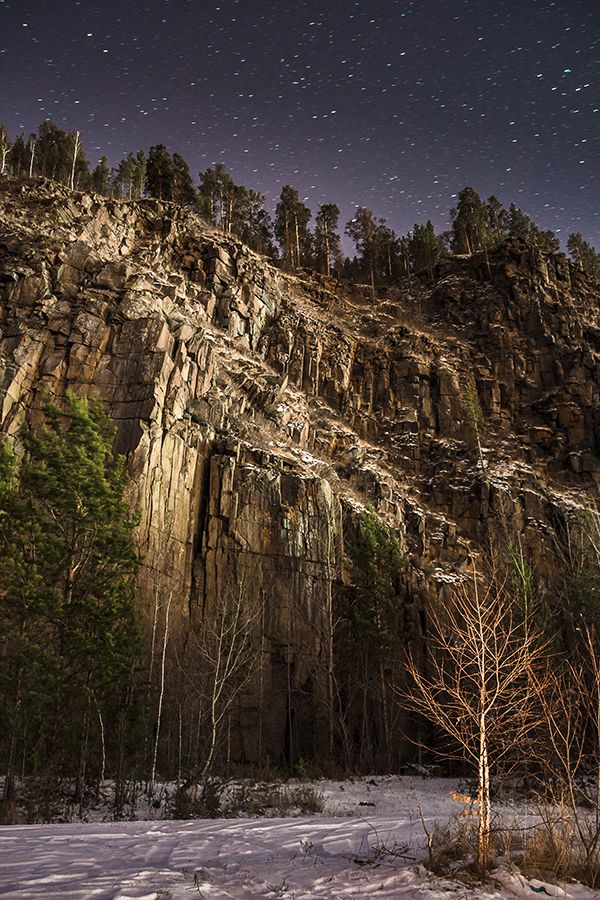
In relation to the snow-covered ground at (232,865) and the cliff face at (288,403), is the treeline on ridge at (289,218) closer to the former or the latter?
the cliff face at (288,403)

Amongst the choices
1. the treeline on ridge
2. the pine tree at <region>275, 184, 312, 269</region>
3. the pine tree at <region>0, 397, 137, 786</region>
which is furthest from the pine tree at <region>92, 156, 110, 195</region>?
the pine tree at <region>0, 397, 137, 786</region>

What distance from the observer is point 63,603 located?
643 inches

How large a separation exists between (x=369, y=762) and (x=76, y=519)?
63.1 ft

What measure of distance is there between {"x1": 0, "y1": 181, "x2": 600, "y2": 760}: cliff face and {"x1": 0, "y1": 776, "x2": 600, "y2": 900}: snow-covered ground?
44.7ft

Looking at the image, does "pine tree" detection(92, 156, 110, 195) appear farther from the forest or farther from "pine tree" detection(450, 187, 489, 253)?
"pine tree" detection(450, 187, 489, 253)

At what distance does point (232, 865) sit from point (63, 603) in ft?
41.0

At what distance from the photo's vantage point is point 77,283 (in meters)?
34.8

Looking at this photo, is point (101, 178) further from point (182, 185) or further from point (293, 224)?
point (293, 224)

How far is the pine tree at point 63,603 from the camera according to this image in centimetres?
1591

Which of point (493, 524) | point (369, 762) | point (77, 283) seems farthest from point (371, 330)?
point (369, 762)

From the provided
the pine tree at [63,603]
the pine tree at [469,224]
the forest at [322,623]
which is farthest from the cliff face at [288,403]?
the pine tree at [469,224]

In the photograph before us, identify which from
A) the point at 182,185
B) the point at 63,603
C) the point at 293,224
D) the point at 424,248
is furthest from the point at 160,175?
the point at 63,603

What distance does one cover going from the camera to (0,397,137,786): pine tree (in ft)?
52.2

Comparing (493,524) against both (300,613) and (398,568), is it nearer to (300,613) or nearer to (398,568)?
(398,568)
